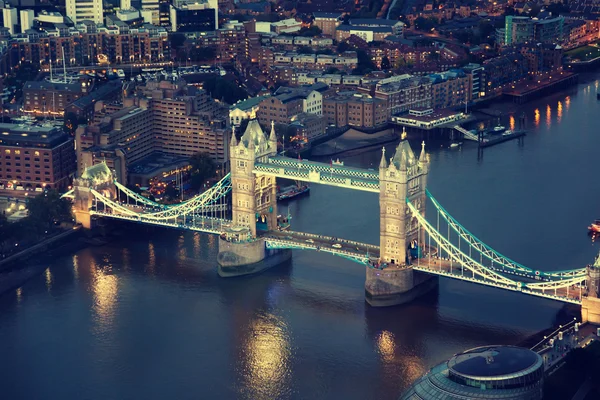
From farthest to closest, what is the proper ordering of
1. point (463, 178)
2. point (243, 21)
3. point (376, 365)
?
point (243, 21), point (463, 178), point (376, 365)

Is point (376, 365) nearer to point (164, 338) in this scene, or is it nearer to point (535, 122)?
point (164, 338)

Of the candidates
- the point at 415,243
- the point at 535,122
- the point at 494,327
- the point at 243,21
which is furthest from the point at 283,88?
the point at 494,327

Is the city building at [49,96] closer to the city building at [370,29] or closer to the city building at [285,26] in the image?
the city building at [285,26]

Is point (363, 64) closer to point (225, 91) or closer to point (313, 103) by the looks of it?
point (225, 91)

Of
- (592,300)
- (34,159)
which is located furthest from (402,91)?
(592,300)

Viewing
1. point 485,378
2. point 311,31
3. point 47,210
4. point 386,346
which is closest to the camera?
point 485,378

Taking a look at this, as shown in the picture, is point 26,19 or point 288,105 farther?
point 26,19
